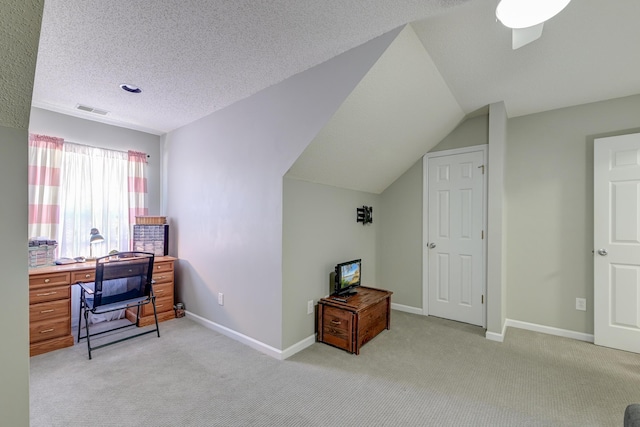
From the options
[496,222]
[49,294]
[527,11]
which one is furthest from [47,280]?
[496,222]

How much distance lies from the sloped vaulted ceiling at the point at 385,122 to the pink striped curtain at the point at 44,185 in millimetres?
2685

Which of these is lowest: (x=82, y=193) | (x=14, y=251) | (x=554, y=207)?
(x=14, y=251)

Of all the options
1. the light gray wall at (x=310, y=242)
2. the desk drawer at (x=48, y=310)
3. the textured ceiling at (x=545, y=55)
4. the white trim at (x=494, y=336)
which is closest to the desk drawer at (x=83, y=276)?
the desk drawer at (x=48, y=310)

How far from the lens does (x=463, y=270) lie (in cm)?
340

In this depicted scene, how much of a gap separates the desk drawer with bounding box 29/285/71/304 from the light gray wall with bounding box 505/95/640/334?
15.4 feet

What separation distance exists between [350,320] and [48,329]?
2.81 metres

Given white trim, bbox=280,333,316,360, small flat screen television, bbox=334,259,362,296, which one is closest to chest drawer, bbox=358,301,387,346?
small flat screen television, bbox=334,259,362,296

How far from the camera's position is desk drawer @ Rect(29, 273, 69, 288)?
2.56 metres

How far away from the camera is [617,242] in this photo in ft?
8.81

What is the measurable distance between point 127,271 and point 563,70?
419cm

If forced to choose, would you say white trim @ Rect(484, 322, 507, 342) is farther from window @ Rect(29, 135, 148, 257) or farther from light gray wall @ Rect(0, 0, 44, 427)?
window @ Rect(29, 135, 148, 257)

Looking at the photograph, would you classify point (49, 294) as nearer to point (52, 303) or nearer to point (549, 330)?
point (52, 303)

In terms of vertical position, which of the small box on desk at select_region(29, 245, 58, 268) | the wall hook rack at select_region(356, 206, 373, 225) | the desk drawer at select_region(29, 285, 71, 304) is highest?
the wall hook rack at select_region(356, 206, 373, 225)

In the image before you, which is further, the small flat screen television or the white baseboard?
the small flat screen television
